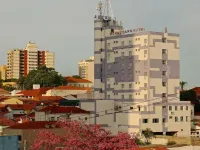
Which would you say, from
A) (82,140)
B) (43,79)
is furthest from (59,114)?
(43,79)

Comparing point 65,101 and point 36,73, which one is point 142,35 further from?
point 36,73

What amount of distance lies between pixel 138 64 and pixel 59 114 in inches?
750

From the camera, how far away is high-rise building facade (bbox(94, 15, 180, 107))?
90.1 metres

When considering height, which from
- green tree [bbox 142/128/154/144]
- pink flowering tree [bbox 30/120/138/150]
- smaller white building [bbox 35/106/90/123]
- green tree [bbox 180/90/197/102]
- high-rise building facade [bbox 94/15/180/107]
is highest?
high-rise building facade [bbox 94/15/180/107]

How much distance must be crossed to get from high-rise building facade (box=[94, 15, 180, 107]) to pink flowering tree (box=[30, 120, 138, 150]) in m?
47.2

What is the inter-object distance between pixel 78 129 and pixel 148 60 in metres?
50.3

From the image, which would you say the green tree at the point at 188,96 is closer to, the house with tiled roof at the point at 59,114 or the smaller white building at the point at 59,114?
the smaller white building at the point at 59,114

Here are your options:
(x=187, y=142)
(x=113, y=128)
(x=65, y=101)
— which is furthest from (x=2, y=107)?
(x=187, y=142)

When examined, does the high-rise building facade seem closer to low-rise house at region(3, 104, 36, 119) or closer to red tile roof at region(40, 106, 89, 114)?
red tile roof at region(40, 106, 89, 114)

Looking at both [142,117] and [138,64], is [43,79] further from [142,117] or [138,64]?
[142,117]

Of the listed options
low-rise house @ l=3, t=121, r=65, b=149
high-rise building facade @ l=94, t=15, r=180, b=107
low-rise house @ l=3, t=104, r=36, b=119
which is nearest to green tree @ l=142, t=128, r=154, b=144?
high-rise building facade @ l=94, t=15, r=180, b=107

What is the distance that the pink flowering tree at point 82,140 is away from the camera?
39.9 m

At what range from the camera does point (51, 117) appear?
84.3 metres

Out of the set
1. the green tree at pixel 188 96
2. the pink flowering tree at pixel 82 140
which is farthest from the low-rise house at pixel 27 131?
the green tree at pixel 188 96
